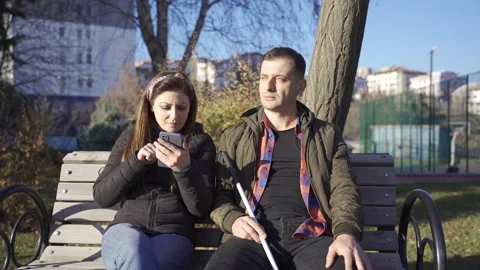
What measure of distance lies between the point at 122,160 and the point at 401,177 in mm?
13527

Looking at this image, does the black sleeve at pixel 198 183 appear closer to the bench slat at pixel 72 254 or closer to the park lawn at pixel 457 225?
the bench slat at pixel 72 254

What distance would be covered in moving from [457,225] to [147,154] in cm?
602

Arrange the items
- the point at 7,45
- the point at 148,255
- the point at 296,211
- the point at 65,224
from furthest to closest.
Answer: the point at 7,45 < the point at 65,224 < the point at 296,211 < the point at 148,255

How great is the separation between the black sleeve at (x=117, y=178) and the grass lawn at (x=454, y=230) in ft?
10.4

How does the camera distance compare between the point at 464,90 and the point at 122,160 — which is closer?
the point at 122,160

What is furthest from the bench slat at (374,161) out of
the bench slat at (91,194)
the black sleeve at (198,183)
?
the black sleeve at (198,183)

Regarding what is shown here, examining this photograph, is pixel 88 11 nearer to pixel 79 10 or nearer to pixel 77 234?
pixel 79 10

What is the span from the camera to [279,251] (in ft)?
10.4

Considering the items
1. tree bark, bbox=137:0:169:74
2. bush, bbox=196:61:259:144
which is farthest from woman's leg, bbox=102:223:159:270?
tree bark, bbox=137:0:169:74

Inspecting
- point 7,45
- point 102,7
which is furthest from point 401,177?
point 7,45

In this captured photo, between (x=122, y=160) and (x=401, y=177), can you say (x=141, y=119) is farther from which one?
(x=401, y=177)

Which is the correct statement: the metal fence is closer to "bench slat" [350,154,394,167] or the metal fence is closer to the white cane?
"bench slat" [350,154,394,167]

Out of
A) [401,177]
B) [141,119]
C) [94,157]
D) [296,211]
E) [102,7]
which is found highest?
[102,7]

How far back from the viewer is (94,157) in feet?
13.2
